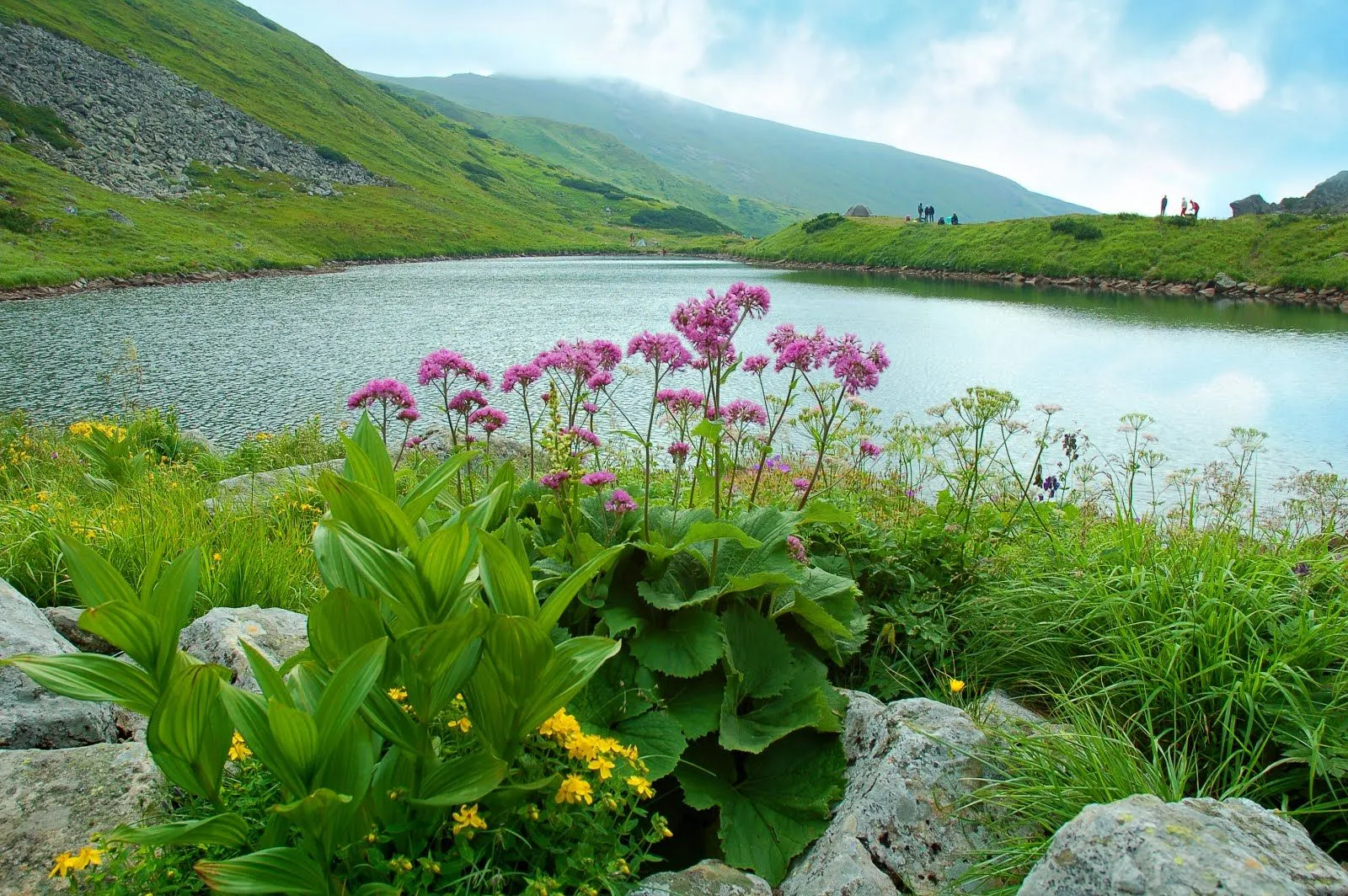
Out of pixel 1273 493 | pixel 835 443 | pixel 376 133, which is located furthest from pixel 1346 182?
pixel 376 133

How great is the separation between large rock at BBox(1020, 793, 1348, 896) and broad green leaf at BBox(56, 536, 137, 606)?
335 cm

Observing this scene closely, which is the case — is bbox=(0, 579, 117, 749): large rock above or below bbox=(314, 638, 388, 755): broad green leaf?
below

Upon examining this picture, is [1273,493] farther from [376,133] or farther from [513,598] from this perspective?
[376,133]

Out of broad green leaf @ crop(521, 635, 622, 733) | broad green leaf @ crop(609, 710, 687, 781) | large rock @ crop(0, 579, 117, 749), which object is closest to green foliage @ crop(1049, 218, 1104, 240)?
broad green leaf @ crop(609, 710, 687, 781)

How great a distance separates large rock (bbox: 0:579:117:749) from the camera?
360 centimetres

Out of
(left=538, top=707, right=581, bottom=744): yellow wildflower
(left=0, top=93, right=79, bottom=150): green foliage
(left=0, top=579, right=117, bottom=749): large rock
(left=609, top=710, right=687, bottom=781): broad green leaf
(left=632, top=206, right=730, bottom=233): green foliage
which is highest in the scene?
(left=632, top=206, right=730, bottom=233): green foliage

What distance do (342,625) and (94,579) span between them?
84 cm

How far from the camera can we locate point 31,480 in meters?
9.27

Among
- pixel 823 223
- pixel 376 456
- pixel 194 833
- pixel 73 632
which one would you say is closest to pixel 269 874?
pixel 194 833

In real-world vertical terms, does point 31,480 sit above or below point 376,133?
below

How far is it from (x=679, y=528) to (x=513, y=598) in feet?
7.41

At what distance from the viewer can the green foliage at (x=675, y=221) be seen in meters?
180

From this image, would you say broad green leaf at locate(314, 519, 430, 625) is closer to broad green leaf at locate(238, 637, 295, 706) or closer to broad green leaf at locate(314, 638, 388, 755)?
broad green leaf at locate(314, 638, 388, 755)

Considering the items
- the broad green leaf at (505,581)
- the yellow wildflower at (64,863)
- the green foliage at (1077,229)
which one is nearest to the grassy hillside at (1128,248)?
the green foliage at (1077,229)
